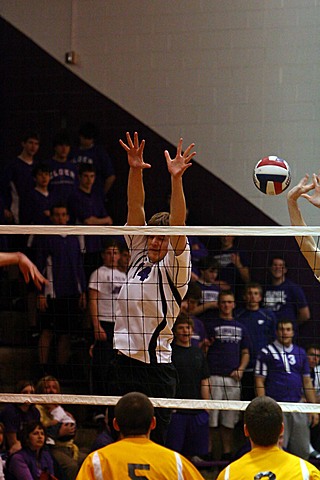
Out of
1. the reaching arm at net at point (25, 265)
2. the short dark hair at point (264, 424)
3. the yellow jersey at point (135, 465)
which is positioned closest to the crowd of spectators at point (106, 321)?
the reaching arm at net at point (25, 265)

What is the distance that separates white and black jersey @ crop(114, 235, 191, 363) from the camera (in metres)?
5.64

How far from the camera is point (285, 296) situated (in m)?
9.80

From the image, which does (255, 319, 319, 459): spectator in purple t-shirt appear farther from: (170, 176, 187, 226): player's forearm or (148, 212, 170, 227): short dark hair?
(170, 176, 187, 226): player's forearm

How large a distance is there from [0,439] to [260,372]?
2700mm

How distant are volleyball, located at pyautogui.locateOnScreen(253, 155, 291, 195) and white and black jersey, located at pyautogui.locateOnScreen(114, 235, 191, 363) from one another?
0.97m

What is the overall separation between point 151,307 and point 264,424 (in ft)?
4.96

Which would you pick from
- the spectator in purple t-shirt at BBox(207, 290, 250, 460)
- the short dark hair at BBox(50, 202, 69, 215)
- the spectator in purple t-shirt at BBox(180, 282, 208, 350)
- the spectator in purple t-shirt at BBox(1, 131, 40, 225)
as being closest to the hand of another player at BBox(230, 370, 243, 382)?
the spectator in purple t-shirt at BBox(207, 290, 250, 460)

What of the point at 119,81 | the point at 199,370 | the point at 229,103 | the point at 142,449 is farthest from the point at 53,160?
the point at 142,449

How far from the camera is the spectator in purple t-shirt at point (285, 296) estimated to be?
9.75 m

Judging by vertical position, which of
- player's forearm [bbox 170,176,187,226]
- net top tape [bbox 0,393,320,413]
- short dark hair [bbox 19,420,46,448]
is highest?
player's forearm [bbox 170,176,187,226]

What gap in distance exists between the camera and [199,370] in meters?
8.61

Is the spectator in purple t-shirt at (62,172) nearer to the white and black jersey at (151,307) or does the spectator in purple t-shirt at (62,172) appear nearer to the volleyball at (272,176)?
the volleyball at (272,176)

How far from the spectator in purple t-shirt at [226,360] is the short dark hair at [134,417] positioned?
4.26 metres

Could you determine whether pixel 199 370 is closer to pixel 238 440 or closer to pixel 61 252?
pixel 238 440
